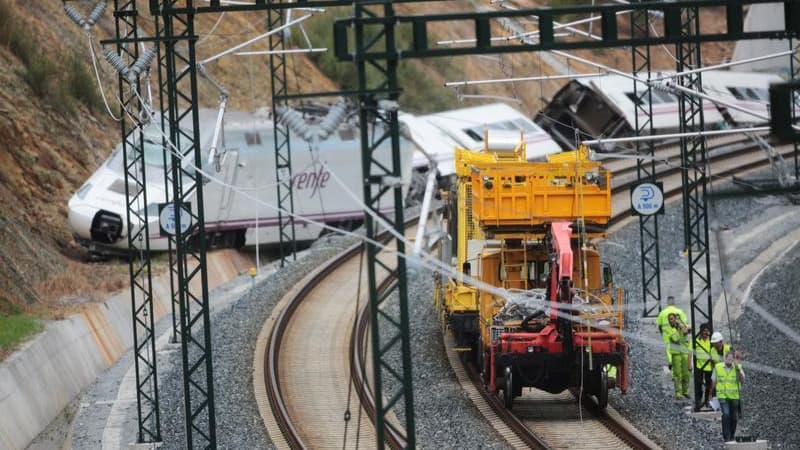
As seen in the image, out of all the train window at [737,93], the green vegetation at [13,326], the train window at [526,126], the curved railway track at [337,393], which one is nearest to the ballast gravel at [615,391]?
the curved railway track at [337,393]

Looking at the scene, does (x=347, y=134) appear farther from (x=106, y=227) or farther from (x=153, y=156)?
(x=106, y=227)

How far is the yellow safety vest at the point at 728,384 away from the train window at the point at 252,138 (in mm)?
20643

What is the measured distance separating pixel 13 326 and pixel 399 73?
38362 millimetres

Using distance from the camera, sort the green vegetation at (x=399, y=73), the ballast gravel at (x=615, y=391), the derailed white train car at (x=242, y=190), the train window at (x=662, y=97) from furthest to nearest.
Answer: the green vegetation at (x=399, y=73), the train window at (x=662, y=97), the derailed white train car at (x=242, y=190), the ballast gravel at (x=615, y=391)

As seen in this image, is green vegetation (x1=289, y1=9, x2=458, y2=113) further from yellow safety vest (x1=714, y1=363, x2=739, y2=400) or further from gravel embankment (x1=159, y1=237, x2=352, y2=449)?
yellow safety vest (x1=714, y1=363, x2=739, y2=400)

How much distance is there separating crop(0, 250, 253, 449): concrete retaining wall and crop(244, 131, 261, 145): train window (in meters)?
5.75

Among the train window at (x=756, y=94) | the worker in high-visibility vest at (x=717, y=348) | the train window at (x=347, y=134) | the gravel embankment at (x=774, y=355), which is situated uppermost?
the train window at (x=756, y=94)

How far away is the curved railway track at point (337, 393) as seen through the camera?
2138 centimetres

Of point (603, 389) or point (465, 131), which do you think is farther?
point (465, 131)

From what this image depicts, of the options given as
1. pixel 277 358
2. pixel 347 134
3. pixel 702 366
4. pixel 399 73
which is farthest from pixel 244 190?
pixel 399 73

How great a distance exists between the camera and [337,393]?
987 inches

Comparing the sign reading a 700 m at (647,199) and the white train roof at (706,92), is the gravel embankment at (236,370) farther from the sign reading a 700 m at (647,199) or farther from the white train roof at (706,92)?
the white train roof at (706,92)

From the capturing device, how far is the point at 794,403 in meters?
23.8

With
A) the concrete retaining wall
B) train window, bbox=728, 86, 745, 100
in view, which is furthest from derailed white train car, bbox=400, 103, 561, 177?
→ the concrete retaining wall
